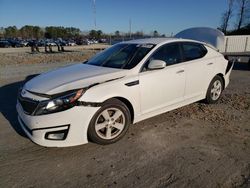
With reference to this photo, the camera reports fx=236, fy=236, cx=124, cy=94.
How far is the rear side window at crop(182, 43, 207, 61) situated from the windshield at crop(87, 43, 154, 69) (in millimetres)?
835

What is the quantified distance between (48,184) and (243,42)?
30262mm

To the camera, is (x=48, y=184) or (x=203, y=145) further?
(x=203, y=145)

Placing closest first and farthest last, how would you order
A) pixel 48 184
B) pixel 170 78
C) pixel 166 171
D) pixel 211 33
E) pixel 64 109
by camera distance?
pixel 48 184
pixel 166 171
pixel 64 109
pixel 170 78
pixel 211 33

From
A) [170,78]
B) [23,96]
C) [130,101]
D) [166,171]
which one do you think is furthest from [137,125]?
[23,96]

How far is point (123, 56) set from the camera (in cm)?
432

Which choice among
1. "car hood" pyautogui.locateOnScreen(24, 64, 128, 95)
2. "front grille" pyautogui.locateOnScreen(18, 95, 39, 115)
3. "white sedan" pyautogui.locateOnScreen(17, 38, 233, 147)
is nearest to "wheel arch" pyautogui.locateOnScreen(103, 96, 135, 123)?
"white sedan" pyautogui.locateOnScreen(17, 38, 233, 147)

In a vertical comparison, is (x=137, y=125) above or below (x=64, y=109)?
below

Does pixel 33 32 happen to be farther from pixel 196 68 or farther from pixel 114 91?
pixel 114 91

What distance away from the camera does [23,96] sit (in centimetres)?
358

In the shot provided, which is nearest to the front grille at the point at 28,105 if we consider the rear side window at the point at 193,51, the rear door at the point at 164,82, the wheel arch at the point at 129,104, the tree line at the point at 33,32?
the wheel arch at the point at 129,104

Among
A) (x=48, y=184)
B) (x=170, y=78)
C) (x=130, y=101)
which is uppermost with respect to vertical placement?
(x=170, y=78)

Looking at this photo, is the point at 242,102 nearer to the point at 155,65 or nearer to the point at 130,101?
the point at 155,65

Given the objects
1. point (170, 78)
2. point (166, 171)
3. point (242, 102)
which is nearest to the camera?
point (166, 171)

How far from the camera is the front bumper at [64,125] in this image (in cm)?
314
